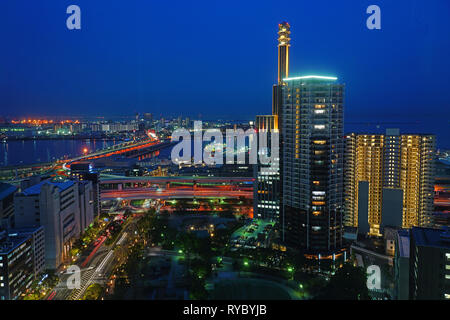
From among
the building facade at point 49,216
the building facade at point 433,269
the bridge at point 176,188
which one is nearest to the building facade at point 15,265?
the building facade at point 49,216

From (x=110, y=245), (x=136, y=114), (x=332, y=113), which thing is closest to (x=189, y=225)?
(x=110, y=245)

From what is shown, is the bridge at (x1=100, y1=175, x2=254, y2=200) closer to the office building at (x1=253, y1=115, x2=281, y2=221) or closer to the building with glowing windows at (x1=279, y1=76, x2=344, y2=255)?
the office building at (x1=253, y1=115, x2=281, y2=221)

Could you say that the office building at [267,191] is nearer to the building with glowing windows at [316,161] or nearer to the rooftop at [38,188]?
the building with glowing windows at [316,161]

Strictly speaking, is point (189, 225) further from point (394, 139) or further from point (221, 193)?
point (394, 139)

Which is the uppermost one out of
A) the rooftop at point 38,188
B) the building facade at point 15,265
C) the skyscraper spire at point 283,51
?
the skyscraper spire at point 283,51

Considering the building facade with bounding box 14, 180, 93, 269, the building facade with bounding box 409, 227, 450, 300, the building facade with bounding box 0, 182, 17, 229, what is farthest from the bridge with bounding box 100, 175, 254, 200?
the building facade with bounding box 409, 227, 450, 300
